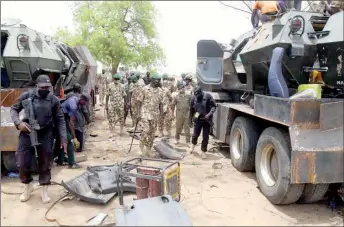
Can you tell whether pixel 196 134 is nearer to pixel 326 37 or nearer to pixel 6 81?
pixel 326 37

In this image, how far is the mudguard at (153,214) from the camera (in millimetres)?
3441

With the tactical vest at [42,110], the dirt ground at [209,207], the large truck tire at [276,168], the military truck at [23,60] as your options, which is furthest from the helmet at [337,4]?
the military truck at [23,60]

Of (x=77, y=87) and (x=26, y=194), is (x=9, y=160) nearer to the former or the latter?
(x=26, y=194)

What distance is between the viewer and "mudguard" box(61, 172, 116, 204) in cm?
472

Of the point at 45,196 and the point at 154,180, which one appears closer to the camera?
the point at 154,180

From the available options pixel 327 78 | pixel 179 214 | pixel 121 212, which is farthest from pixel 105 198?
pixel 327 78

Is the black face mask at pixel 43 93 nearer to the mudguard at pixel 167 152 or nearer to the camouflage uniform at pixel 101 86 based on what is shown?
the mudguard at pixel 167 152

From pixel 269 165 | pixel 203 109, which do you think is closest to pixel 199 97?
pixel 203 109

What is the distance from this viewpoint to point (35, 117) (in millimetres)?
4688

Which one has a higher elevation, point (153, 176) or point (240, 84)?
point (240, 84)

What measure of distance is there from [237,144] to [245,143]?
70cm

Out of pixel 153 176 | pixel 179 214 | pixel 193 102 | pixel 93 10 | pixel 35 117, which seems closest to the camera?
pixel 179 214

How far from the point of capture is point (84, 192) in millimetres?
4910

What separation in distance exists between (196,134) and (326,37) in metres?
3.30
